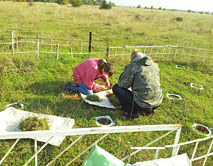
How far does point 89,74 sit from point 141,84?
1399 millimetres

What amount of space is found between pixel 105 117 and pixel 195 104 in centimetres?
258

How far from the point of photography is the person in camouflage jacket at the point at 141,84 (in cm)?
404

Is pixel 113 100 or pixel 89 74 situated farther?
pixel 113 100

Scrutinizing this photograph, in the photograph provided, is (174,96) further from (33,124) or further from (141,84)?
(33,124)

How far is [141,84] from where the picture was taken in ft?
13.3

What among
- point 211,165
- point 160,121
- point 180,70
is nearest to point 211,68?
point 180,70

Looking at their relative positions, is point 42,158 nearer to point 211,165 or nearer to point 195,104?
point 211,165

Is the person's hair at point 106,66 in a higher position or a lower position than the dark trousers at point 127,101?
higher

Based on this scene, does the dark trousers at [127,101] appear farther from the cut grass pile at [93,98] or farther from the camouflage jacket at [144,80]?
the cut grass pile at [93,98]

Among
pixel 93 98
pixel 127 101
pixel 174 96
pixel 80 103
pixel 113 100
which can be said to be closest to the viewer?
pixel 127 101

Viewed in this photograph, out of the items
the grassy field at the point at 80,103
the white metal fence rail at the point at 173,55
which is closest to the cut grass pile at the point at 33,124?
the grassy field at the point at 80,103

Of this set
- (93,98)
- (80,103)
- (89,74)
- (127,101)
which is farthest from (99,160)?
(89,74)

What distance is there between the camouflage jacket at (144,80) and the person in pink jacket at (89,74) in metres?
0.73

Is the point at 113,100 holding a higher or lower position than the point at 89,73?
lower
